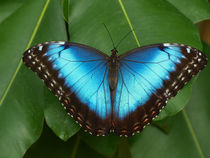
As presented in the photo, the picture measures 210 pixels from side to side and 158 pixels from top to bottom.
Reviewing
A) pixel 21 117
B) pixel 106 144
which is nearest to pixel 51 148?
pixel 106 144

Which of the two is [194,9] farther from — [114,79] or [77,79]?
[77,79]

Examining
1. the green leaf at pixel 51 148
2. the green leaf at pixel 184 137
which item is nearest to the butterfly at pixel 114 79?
the green leaf at pixel 184 137

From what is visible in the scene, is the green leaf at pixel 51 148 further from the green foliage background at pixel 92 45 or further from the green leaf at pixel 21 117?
the green leaf at pixel 21 117

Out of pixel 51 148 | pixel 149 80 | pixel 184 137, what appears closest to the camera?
pixel 149 80

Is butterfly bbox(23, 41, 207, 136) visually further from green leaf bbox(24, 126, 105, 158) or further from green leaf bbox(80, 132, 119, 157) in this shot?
green leaf bbox(24, 126, 105, 158)

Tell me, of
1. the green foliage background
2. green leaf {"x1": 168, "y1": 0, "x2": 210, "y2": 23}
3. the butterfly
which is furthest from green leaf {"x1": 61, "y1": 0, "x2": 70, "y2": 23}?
green leaf {"x1": 168, "y1": 0, "x2": 210, "y2": 23}
